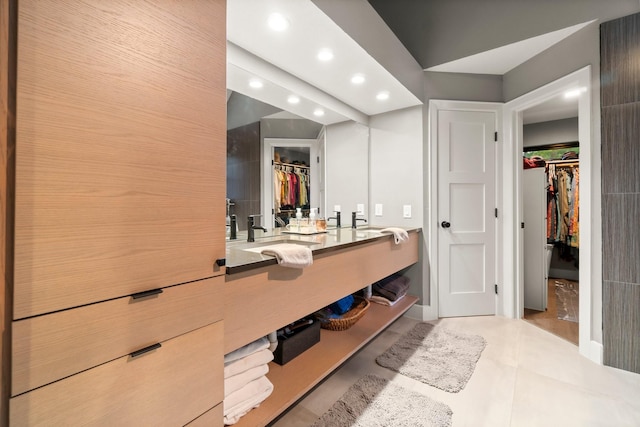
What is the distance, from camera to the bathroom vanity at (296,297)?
112cm

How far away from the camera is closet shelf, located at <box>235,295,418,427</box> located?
124 centimetres

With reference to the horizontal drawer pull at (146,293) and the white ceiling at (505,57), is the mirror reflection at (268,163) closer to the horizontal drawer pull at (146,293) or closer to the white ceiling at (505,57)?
the horizontal drawer pull at (146,293)

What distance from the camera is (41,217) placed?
25.0 inches

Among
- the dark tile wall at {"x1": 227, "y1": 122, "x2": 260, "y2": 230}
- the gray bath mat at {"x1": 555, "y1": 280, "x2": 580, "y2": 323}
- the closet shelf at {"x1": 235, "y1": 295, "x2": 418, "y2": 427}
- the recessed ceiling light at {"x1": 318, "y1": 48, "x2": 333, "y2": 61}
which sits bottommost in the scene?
the gray bath mat at {"x1": 555, "y1": 280, "x2": 580, "y2": 323}

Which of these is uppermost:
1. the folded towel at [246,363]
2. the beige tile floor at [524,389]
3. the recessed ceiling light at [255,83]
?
the recessed ceiling light at [255,83]

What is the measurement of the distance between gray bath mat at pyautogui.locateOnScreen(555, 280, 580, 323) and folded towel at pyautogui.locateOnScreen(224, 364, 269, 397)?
306cm

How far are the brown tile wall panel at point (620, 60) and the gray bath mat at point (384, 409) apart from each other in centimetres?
229

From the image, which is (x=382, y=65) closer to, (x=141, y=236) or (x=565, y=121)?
(x=141, y=236)

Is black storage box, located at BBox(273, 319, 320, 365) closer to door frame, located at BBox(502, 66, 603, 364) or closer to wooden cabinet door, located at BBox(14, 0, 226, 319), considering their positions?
wooden cabinet door, located at BBox(14, 0, 226, 319)

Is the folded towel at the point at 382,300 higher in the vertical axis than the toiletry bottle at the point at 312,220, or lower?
lower

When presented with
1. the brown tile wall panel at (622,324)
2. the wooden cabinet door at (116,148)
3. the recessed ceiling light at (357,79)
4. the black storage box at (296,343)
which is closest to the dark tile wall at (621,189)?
the brown tile wall panel at (622,324)

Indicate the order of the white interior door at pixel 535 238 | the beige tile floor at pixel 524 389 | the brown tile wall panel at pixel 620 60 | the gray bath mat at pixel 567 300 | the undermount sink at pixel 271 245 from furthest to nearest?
the white interior door at pixel 535 238
the gray bath mat at pixel 567 300
the brown tile wall panel at pixel 620 60
the beige tile floor at pixel 524 389
the undermount sink at pixel 271 245

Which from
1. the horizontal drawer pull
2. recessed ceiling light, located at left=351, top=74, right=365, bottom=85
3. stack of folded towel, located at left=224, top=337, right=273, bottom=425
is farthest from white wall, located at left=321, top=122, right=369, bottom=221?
the horizontal drawer pull

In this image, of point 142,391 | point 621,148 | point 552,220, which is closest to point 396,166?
point 621,148
